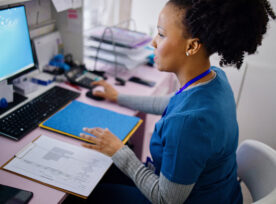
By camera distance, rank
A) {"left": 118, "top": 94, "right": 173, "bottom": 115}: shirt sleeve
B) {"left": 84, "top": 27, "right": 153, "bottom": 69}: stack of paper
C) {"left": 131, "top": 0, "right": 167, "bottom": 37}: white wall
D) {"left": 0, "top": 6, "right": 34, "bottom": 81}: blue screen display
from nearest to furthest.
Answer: {"left": 0, "top": 6, "right": 34, "bottom": 81}: blue screen display, {"left": 118, "top": 94, "right": 173, "bottom": 115}: shirt sleeve, {"left": 84, "top": 27, "right": 153, "bottom": 69}: stack of paper, {"left": 131, "top": 0, "right": 167, "bottom": 37}: white wall

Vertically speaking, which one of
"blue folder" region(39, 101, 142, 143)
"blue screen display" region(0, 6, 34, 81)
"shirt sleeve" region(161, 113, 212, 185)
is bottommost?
"blue folder" region(39, 101, 142, 143)

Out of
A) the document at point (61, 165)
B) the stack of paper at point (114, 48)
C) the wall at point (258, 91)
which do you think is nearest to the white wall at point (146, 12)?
the stack of paper at point (114, 48)

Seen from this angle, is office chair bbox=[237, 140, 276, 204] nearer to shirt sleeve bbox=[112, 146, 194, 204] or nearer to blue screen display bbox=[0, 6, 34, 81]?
shirt sleeve bbox=[112, 146, 194, 204]

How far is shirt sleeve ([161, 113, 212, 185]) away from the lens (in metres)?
0.81

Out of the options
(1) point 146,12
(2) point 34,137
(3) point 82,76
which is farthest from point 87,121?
(1) point 146,12

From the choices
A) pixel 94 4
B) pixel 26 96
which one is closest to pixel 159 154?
pixel 26 96

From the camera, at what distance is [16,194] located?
2.70 feet

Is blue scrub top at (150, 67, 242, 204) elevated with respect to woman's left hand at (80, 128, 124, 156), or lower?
elevated

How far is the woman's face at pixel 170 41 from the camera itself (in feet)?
2.94

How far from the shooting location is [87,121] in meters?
1.23

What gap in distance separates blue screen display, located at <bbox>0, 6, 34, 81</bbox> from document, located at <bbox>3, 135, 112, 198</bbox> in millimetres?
379

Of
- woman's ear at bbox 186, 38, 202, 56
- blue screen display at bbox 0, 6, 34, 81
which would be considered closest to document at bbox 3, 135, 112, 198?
blue screen display at bbox 0, 6, 34, 81

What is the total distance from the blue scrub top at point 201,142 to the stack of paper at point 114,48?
826 millimetres

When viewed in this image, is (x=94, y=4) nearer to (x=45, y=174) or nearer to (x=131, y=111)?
(x=131, y=111)
